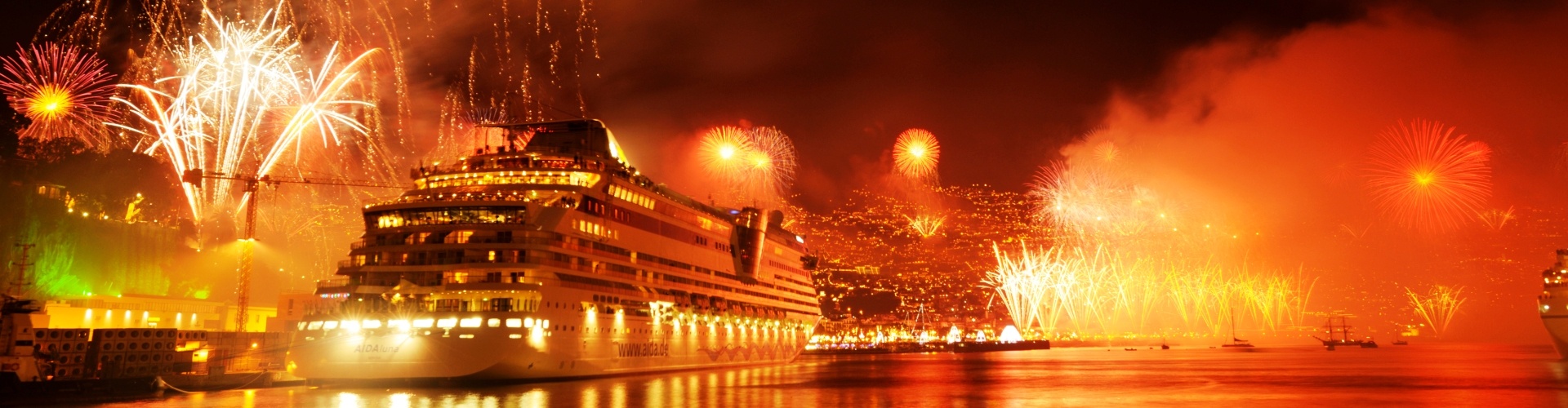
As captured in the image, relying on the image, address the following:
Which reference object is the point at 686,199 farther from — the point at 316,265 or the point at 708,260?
the point at 316,265

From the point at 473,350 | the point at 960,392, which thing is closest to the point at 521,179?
the point at 473,350

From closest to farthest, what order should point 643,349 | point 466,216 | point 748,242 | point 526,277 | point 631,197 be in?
point 526,277 → point 466,216 → point 643,349 → point 631,197 → point 748,242

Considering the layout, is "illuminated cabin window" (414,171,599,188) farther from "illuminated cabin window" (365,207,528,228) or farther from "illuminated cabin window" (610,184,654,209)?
"illuminated cabin window" (365,207,528,228)

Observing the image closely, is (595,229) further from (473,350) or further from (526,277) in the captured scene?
(473,350)

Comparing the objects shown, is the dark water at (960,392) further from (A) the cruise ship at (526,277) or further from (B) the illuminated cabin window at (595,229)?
(B) the illuminated cabin window at (595,229)

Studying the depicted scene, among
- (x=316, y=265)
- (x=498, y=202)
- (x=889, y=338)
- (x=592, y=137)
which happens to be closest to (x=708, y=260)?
(x=592, y=137)

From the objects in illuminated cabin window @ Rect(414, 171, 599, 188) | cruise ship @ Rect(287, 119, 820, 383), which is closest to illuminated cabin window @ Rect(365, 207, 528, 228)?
cruise ship @ Rect(287, 119, 820, 383)
